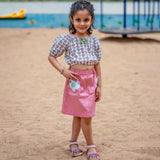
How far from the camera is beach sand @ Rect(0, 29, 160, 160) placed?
2967mm

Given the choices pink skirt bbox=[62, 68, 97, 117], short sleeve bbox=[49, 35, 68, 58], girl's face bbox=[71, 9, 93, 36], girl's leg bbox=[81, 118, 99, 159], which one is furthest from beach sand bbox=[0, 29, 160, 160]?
girl's face bbox=[71, 9, 93, 36]

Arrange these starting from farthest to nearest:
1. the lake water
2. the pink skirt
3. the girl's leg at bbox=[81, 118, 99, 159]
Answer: the lake water
the girl's leg at bbox=[81, 118, 99, 159]
the pink skirt

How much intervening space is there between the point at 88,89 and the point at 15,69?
4.92 m

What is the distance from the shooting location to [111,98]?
496cm

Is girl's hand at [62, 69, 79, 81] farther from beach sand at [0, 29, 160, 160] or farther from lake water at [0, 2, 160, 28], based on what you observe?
lake water at [0, 2, 160, 28]

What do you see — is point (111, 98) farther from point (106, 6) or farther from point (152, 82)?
point (106, 6)

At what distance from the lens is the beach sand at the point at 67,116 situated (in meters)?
2.97

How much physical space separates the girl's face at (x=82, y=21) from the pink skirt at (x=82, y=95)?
37cm

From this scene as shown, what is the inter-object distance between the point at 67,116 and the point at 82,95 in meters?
1.62

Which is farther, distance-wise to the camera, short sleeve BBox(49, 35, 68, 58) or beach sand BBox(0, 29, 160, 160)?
beach sand BBox(0, 29, 160, 160)

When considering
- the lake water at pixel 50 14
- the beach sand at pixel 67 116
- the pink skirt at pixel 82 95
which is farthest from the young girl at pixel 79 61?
the lake water at pixel 50 14

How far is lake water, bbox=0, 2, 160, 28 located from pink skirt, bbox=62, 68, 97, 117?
10120 millimetres

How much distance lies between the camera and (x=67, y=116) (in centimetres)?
412

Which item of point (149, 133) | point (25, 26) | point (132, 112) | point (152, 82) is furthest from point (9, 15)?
point (149, 133)
